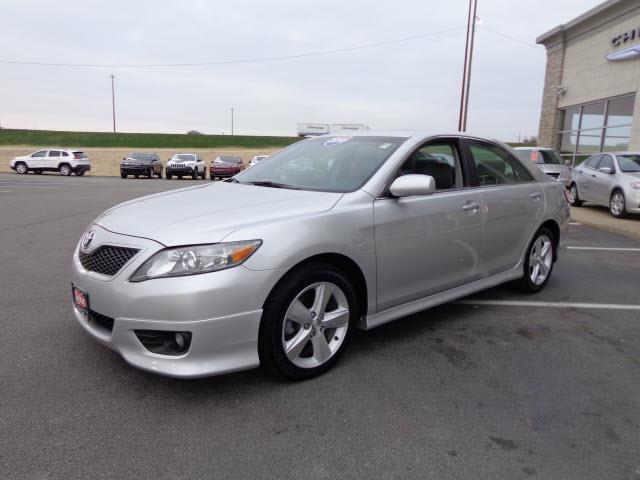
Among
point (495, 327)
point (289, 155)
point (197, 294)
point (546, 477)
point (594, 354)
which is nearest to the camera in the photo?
point (546, 477)

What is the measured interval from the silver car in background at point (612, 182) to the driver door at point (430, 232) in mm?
8316

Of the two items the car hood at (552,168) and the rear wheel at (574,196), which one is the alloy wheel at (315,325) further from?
the car hood at (552,168)

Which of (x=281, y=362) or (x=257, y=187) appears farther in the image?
(x=257, y=187)

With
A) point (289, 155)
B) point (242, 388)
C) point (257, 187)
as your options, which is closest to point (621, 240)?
point (289, 155)

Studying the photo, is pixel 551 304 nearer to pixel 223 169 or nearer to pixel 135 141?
pixel 223 169

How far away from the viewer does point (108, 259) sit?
288cm

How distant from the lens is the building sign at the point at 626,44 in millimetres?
16703

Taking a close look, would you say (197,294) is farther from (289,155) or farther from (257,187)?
(289,155)

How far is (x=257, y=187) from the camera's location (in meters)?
3.76

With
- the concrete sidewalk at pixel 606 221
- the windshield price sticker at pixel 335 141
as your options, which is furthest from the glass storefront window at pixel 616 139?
the windshield price sticker at pixel 335 141

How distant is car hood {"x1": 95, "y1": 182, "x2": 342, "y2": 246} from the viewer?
2736 millimetres


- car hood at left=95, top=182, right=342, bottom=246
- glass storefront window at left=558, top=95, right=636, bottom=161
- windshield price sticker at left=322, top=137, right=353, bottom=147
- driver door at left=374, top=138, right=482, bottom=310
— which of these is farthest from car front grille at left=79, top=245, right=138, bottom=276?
glass storefront window at left=558, top=95, right=636, bottom=161

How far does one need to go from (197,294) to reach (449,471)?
146cm

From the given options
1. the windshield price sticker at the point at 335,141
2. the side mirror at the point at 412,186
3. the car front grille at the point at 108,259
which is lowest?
the car front grille at the point at 108,259
